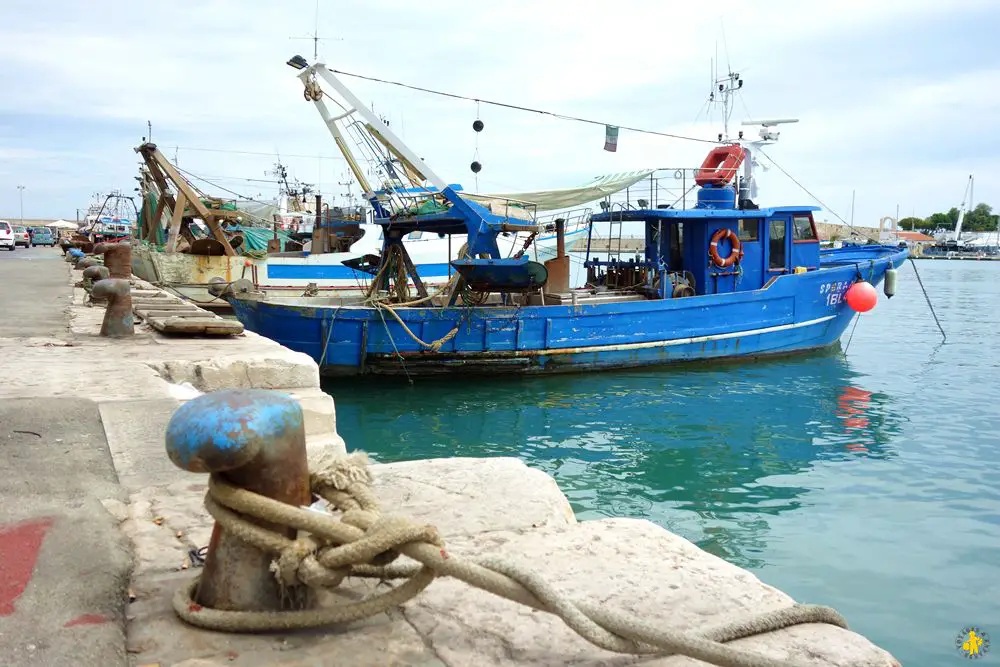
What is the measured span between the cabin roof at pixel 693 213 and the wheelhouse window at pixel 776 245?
1.03 ft

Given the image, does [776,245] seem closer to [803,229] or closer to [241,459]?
[803,229]

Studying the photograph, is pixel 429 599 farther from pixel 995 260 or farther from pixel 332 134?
pixel 995 260

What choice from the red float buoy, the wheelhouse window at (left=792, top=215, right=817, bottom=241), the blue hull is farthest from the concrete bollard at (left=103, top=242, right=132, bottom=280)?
the red float buoy

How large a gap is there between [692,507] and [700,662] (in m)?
5.14

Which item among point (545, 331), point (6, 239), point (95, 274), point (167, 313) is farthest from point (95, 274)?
point (6, 239)

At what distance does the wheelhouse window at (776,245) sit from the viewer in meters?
15.0

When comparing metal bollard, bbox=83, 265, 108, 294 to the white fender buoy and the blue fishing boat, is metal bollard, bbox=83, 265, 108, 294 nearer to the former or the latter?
the blue fishing boat

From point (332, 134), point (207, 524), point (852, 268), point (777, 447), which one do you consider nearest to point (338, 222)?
point (332, 134)

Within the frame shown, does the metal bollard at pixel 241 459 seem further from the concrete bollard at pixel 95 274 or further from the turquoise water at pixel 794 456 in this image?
the concrete bollard at pixel 95 274

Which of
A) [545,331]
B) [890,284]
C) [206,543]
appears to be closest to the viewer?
[206,543]

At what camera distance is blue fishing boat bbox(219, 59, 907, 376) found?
39.6 ft

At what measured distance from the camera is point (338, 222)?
26797mm

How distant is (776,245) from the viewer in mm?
15102

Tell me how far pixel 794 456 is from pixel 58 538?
7.98 meters
